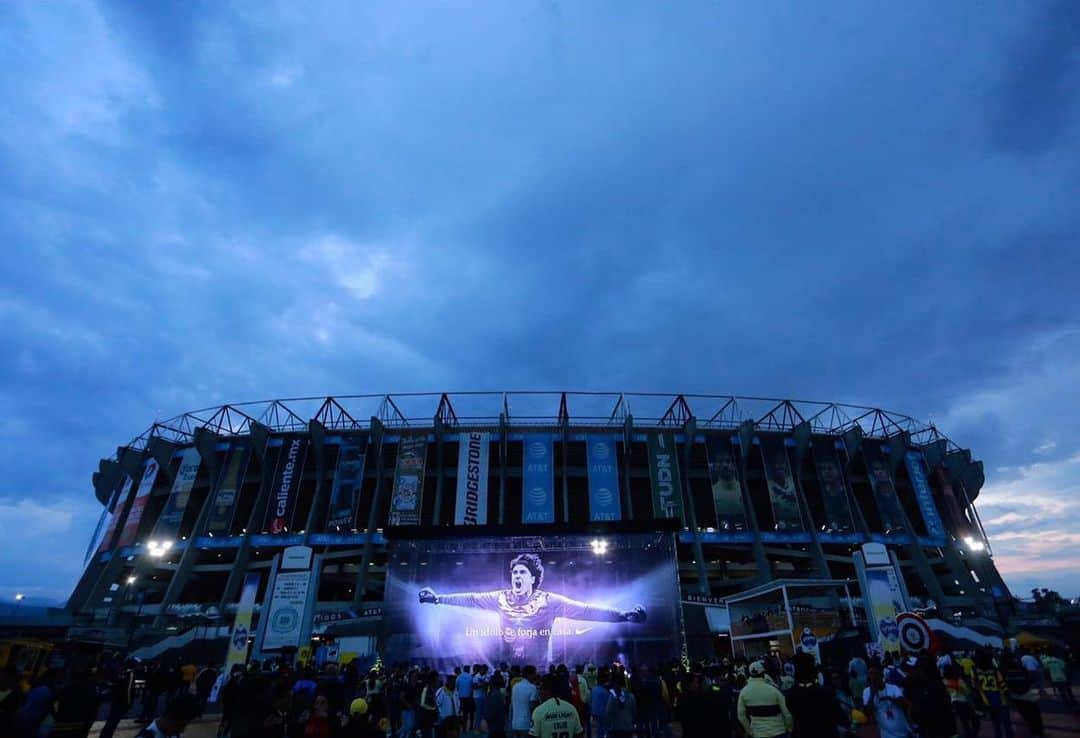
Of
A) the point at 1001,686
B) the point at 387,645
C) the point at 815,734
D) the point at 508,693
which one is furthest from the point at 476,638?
the point at 815,734

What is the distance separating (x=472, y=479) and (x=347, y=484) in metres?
12.0

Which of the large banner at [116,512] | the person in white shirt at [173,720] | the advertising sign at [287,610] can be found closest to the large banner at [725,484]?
the advertising sign at [287,610]

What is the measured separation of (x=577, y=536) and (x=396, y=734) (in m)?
16.1

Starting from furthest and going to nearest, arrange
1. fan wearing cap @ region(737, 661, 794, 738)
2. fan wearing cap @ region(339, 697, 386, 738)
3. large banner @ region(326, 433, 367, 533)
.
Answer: large banner @ region(326, 433, 367, 533) < fan wearing cap @ region(737, 661, 794, 738) < fan wearing cap @ region(339, 697, 386, 738)

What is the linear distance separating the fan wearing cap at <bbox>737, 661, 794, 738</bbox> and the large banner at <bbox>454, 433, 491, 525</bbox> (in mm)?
42597

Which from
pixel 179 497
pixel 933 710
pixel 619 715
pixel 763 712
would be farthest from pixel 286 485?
pixel 933 710

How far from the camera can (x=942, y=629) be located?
37.6 m

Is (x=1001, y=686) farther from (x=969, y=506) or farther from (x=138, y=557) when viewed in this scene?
(x=969, y=506)

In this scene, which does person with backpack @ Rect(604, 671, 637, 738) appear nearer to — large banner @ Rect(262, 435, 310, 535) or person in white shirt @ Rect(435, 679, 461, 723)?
person in white shirt @ Rect(435, 679, 461, 723)

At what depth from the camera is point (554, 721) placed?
8.15 metres

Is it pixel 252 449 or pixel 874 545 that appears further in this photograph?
pixel 252 449

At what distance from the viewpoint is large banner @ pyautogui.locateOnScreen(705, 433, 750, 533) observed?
170 ft

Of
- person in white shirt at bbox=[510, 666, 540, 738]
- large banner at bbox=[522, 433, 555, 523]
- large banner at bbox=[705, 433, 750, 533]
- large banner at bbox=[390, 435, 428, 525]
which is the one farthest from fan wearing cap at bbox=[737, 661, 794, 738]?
large banner at bbox=[705, 433, 750, 533]

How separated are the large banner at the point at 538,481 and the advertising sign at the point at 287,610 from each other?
2957 cm
